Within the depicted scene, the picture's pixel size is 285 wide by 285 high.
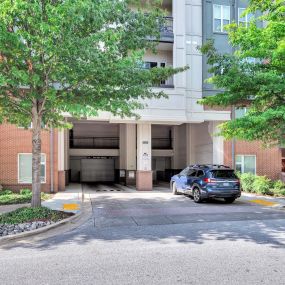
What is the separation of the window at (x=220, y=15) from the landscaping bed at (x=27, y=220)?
17.4 meters

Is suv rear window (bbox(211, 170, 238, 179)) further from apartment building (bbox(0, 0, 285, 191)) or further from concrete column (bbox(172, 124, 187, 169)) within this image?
concrete column (bbox(172, 124, 187, 169))

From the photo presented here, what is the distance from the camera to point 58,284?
5.58 metres

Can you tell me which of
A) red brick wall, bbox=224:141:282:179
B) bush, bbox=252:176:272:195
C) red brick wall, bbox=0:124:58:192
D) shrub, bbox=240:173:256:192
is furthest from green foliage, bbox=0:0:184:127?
red brick wall, bbox=224:141:282:179

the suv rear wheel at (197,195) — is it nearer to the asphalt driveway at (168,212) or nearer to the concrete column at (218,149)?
the asphalt driveway at (168,212)

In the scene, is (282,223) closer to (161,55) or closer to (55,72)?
(55,72)

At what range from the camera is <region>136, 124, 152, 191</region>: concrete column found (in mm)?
22172

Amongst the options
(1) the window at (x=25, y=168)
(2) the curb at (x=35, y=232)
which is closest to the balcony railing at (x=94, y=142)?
(1) the window at (x=25, y=168)

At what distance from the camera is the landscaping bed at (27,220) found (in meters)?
9.50

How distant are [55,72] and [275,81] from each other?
27.5ft

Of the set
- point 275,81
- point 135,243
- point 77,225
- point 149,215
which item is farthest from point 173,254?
point 275,81

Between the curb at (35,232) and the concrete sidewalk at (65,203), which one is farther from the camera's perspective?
the concrete sidewalk at (65,203)

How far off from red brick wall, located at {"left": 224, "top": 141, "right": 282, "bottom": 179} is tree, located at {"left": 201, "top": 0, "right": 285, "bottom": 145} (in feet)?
25.8

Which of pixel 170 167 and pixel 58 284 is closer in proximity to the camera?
pixel 58 284

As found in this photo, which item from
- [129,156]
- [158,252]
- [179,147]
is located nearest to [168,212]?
[158,252]
